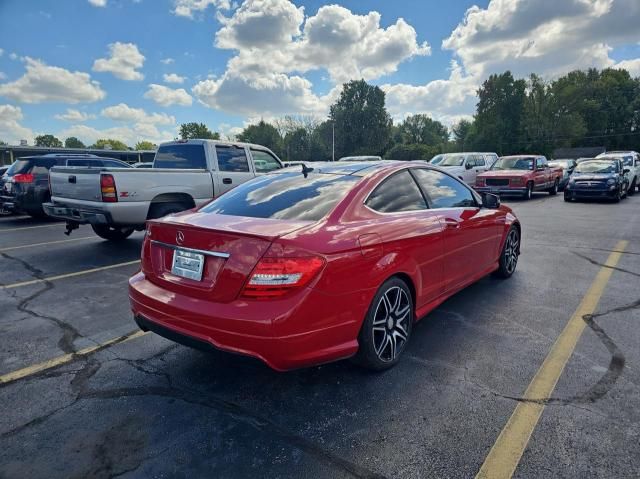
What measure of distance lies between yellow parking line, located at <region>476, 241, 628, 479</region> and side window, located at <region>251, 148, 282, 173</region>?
6.49 metres

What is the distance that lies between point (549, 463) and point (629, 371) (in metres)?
1.41

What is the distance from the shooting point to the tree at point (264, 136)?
77000mm

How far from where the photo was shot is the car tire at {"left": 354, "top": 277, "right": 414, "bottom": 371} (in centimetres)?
284

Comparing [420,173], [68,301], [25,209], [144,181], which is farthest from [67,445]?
[25,209]

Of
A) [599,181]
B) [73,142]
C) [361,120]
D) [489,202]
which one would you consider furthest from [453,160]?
[73,142]

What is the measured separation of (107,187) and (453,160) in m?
15.9

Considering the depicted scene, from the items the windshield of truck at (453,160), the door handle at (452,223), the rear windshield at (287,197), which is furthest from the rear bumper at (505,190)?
the rear windshield at (287,197)

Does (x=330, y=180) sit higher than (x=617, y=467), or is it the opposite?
(x=330, y=180)

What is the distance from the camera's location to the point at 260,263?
2398mm

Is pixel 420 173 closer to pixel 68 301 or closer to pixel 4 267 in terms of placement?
pixel 68 301

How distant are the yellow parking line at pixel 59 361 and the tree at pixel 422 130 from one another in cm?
10048

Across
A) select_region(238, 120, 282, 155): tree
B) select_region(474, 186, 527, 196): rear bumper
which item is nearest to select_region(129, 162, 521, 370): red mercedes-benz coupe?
select_region(474, 186, 527, 196): rear bumper

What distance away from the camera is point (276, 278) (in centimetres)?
238

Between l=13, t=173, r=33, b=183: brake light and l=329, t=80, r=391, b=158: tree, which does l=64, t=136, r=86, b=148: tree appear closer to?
l=329, t=80, r=391, b=158: tree
